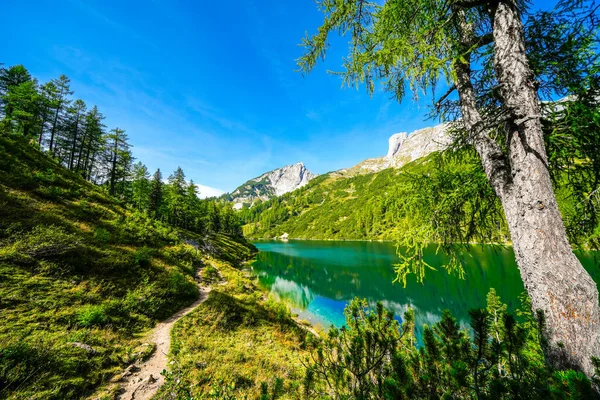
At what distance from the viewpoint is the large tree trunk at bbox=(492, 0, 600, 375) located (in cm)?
240

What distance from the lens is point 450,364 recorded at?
2664 millimetres

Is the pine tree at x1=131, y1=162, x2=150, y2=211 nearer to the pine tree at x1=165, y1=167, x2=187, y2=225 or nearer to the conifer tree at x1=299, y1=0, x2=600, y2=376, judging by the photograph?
the pine tree at x1=165, y1=167, x2=187, y2=225

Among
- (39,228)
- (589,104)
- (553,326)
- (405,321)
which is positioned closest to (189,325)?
(39,228)

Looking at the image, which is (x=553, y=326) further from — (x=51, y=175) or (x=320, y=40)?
(x=51, y=175)

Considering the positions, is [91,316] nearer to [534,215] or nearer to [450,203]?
[450,203]

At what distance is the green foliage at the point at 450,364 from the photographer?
5.83ft

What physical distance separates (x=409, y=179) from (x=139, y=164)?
49.1m

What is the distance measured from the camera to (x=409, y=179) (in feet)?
15.7

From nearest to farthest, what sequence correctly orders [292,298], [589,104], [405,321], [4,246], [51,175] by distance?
1. [589,104]
2. [405,321]
3. [4,246]
4. [51,175]
5. [292,298]

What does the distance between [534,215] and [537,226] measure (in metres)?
0.14

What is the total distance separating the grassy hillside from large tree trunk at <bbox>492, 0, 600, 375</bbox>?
28.8ft

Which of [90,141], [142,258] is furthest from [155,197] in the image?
[142,258]

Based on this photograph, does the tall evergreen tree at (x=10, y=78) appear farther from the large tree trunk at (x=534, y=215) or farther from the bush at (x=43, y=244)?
the large tree trunk at (x=534, y=215)

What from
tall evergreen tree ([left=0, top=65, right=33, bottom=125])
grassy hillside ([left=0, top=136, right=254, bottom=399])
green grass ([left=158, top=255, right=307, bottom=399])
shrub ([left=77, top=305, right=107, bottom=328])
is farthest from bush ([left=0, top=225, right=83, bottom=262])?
tall evergreen tree ([left=0, top=65, right=33, bottom=125])
